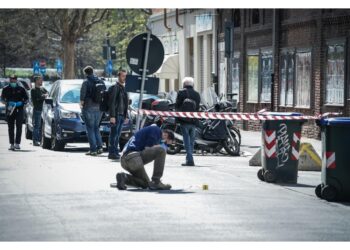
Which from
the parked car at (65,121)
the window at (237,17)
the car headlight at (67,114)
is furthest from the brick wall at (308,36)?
the car headlight at (67,114)

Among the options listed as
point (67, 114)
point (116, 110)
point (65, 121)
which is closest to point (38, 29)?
point (67, 114)

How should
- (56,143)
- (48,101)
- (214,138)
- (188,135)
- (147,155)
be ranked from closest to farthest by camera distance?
(147,155)
(188,135)
(214,138)
(48,101)
(56,143)

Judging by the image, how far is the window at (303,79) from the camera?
102 feet

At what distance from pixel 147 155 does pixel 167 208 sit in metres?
2.19

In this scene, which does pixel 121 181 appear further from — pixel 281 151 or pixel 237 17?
pixel 237 17

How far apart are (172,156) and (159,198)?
29.8ft

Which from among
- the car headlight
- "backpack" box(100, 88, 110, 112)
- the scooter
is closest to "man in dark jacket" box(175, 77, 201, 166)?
"backpack" box(100, 88, 110, 112)

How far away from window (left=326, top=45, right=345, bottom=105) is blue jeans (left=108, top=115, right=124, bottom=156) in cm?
904

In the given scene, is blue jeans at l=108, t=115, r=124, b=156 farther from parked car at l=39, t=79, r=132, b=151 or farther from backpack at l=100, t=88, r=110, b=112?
parked car at l=39, t=79, r=132, b=151

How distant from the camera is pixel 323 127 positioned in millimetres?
13641

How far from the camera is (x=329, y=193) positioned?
13.4 meters
